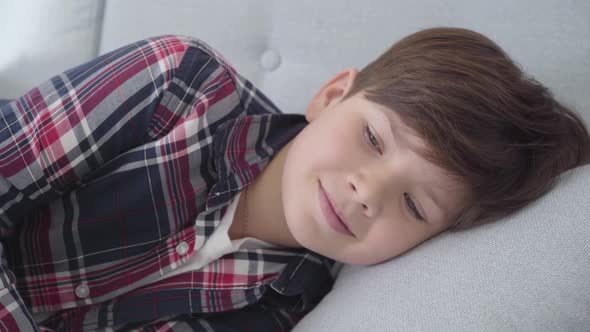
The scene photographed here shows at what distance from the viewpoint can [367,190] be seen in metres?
0.65

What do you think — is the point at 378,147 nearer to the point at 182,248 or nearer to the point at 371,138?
the point at 371,138

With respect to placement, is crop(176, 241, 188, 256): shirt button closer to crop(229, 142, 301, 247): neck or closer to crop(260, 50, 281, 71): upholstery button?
crop(229, 142, 301, 247): neck

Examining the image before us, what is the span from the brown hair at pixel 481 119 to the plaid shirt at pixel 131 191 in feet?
0.80

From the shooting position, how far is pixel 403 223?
689 mm

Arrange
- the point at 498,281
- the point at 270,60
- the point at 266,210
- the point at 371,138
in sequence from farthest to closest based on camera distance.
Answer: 1. the point at 270,60
2. the point at 266,210
3. the point at 371,138
4. the point at 498,281

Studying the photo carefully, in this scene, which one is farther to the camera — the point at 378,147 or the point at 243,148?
the point at 243,148

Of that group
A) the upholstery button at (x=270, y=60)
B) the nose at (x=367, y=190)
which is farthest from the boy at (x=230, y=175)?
the upholstery button at (x=270, y=60)

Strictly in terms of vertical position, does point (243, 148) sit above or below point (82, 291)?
above

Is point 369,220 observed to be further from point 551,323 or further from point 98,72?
point 98,72

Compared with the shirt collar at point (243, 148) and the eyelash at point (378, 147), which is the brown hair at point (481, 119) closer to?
the eyelash at point (378, 147)

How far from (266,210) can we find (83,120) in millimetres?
293

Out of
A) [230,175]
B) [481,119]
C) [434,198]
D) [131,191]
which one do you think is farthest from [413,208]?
[131,191]

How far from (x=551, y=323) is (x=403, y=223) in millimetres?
208

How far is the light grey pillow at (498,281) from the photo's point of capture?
0.56 m
